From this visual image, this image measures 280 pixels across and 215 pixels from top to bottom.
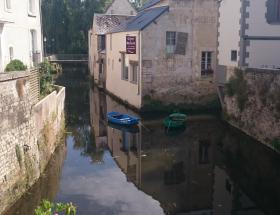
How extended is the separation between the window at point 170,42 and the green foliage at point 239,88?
5875 mm

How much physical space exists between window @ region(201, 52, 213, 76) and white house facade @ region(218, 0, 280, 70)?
4704 mm

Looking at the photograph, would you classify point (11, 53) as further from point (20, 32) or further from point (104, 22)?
point (104, 22)

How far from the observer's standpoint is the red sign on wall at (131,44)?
2792 cm

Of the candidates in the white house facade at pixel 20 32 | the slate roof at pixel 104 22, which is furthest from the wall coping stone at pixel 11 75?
the slate roof at pixel 104 22

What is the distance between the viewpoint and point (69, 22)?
67.9 meters

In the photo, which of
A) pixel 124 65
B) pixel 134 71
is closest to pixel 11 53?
pixel 134 71

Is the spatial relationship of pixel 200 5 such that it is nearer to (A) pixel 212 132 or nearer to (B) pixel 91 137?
(A) pixel 212 132

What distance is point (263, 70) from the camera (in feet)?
65.2

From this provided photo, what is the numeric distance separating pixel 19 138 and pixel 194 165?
27.8ft

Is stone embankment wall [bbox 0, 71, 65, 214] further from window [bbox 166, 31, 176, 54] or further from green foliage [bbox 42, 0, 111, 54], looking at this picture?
green foliage [bbox 42, 0, 111, 54]

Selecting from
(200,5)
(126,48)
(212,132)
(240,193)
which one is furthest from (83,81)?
(240,193)

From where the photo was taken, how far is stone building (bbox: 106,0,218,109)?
2706 cm

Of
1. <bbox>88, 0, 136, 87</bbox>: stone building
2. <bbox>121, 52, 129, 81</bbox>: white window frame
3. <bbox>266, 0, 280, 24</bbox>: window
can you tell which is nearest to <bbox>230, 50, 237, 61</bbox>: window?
<bbox>266, 0, 280, 24</bbox>: window

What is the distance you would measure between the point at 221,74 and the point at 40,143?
16.1 m
